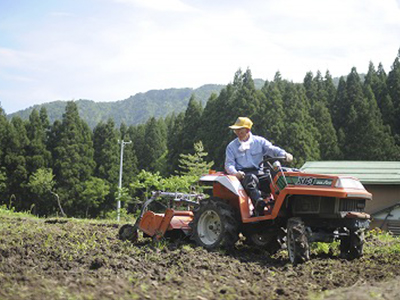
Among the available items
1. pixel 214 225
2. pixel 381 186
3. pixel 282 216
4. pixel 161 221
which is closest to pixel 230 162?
pixel 214 225

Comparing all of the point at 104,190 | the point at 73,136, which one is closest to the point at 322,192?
the point at 104,190

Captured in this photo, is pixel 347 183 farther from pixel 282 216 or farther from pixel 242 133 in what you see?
pixel 242 133

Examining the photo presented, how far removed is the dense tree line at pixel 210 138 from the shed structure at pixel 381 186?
874 inches

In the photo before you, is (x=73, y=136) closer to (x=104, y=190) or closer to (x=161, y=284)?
(x=104, y=190)

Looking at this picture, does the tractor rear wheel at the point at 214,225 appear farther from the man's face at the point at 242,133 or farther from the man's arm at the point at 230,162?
the man's face at the point at 242,133

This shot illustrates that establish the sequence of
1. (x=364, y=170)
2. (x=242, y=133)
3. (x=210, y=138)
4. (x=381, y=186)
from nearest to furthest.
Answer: (x=242, y=133)
(x=381, y=186)
(x=364, y=170)
(x=210, y=138)

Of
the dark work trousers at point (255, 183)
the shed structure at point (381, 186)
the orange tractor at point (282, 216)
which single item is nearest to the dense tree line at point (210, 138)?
the shed structure at point (381, 186)

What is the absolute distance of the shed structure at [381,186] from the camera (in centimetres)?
2252

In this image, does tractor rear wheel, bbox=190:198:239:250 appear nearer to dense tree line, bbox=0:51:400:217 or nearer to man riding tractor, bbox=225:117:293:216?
man riding tractor, bbox=225:117:293:216

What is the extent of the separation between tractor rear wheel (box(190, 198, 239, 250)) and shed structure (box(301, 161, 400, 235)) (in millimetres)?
14550

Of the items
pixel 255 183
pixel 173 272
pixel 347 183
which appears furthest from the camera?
pixel 255 183

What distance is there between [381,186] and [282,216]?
16.5m

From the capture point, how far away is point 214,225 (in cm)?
880

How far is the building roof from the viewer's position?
23.4 metres
